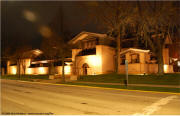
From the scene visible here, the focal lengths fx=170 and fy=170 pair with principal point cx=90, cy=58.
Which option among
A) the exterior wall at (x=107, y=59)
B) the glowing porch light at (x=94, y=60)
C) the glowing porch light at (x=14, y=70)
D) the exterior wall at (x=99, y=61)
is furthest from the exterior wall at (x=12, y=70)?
the exterior wall at (x=107, y=59)

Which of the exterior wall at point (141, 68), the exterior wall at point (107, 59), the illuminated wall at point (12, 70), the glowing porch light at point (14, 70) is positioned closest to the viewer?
the exterior wall at point (141, 68)

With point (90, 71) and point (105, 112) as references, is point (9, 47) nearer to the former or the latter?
point (90, 71)

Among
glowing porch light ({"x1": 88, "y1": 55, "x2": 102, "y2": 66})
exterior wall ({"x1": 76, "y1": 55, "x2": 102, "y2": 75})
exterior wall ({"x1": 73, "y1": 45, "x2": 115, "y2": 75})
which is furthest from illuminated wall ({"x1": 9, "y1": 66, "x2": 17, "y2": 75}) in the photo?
glowing porch light ({"x1": 88, "y1": 55, "x2": 102, "y2": 66})

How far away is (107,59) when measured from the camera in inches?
Answer: 1388

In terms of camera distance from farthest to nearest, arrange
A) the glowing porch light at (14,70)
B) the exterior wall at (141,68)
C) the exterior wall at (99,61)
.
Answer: the glowing porch light at (14,70) → the exterior wall at (99,61) → the exterior wall at (141,68)

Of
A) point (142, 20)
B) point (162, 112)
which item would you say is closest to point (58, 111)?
point (162, 112)

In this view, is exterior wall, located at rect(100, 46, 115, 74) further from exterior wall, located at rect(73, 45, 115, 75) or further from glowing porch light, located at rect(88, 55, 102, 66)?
glowing porch light, located at rect(88, 55, 102, 66)

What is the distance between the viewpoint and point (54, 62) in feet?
149

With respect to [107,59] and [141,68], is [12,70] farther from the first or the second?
[141,68]

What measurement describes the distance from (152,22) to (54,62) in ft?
104

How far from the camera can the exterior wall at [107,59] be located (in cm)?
3422

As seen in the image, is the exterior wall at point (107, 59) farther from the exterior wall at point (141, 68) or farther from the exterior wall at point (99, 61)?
the exterior wall at point (141, 68)

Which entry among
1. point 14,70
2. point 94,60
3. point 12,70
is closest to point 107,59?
point 94,60

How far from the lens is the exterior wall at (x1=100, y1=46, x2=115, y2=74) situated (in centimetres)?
3422
